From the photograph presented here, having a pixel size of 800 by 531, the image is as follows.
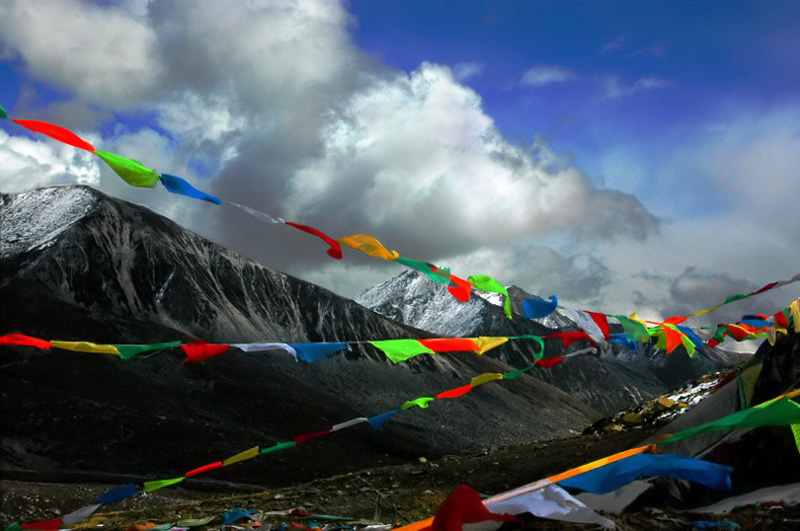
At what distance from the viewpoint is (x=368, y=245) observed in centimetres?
681

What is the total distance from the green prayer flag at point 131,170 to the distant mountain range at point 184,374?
1269 inches

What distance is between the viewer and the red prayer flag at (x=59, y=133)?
5.63 m

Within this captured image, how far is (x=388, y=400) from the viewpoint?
73.9 m

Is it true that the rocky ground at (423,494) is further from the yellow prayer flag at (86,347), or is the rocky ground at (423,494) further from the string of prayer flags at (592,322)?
the string of prayer flags at (592,322)

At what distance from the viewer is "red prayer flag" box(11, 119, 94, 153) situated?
563 cm

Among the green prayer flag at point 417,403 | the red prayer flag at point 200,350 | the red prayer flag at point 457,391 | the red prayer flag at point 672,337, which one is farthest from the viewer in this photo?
the red prayer flag at point 672,337

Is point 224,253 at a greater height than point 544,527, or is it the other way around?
point 224,253

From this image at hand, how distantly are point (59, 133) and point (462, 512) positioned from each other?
4.67 m

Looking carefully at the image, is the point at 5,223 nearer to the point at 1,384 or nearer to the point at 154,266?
the point at 154,266

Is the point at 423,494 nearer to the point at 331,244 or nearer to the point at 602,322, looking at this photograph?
the point at 602,322

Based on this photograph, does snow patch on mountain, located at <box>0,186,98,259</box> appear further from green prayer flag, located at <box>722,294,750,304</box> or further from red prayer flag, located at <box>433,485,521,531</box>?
red prayer flag, located at <box>433,485,521,531</box>

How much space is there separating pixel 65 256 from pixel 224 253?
2585 centimetres

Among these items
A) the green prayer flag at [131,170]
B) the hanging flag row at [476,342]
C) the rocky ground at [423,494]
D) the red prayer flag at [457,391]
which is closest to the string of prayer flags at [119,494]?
the rocky ground at [423,494]

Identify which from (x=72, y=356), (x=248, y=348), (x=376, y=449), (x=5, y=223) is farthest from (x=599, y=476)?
(x=5, y=223)
